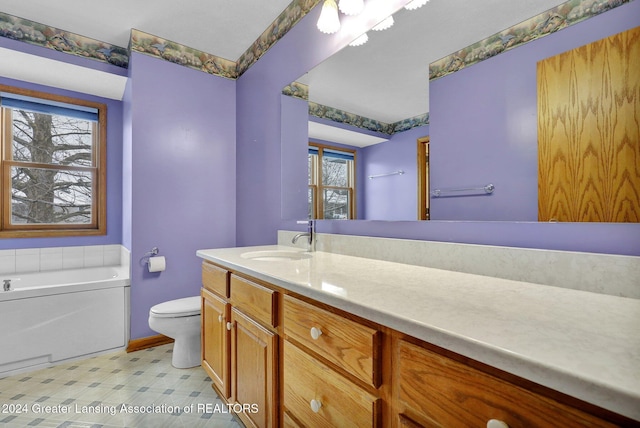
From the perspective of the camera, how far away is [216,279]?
1.70m

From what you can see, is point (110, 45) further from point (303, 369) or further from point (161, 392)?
point (303, 369)

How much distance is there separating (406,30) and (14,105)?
3.40m

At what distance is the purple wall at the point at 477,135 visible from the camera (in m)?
0.87

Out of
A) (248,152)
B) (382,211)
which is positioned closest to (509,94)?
(382,211)

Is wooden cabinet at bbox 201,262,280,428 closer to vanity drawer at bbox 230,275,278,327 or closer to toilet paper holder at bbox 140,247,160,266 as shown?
vanity drawer at bbox 230,275,278,327

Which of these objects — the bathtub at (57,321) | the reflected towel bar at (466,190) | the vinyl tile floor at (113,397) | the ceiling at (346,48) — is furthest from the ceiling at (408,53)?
the bathtub at (57,321)

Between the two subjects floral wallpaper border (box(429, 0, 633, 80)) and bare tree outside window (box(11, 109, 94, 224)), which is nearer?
floral wallpaper border (box(429, 0, 633, 80))

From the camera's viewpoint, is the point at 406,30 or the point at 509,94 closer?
the point at 509,94

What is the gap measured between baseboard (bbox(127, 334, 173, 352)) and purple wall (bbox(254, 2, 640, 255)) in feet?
4.08

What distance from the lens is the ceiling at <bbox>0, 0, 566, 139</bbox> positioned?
1185 millimetres

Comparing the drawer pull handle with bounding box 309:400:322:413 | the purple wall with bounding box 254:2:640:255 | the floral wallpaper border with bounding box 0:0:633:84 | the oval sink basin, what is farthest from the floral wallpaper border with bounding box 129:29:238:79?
the drawer pull handle with bounding box 309:400:322:413

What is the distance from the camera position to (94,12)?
2.30 meters

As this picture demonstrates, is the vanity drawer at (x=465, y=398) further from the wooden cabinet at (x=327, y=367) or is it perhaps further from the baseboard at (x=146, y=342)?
the baseboard at (x=146, y=342)

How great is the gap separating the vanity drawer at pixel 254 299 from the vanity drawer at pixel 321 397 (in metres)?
0.15
